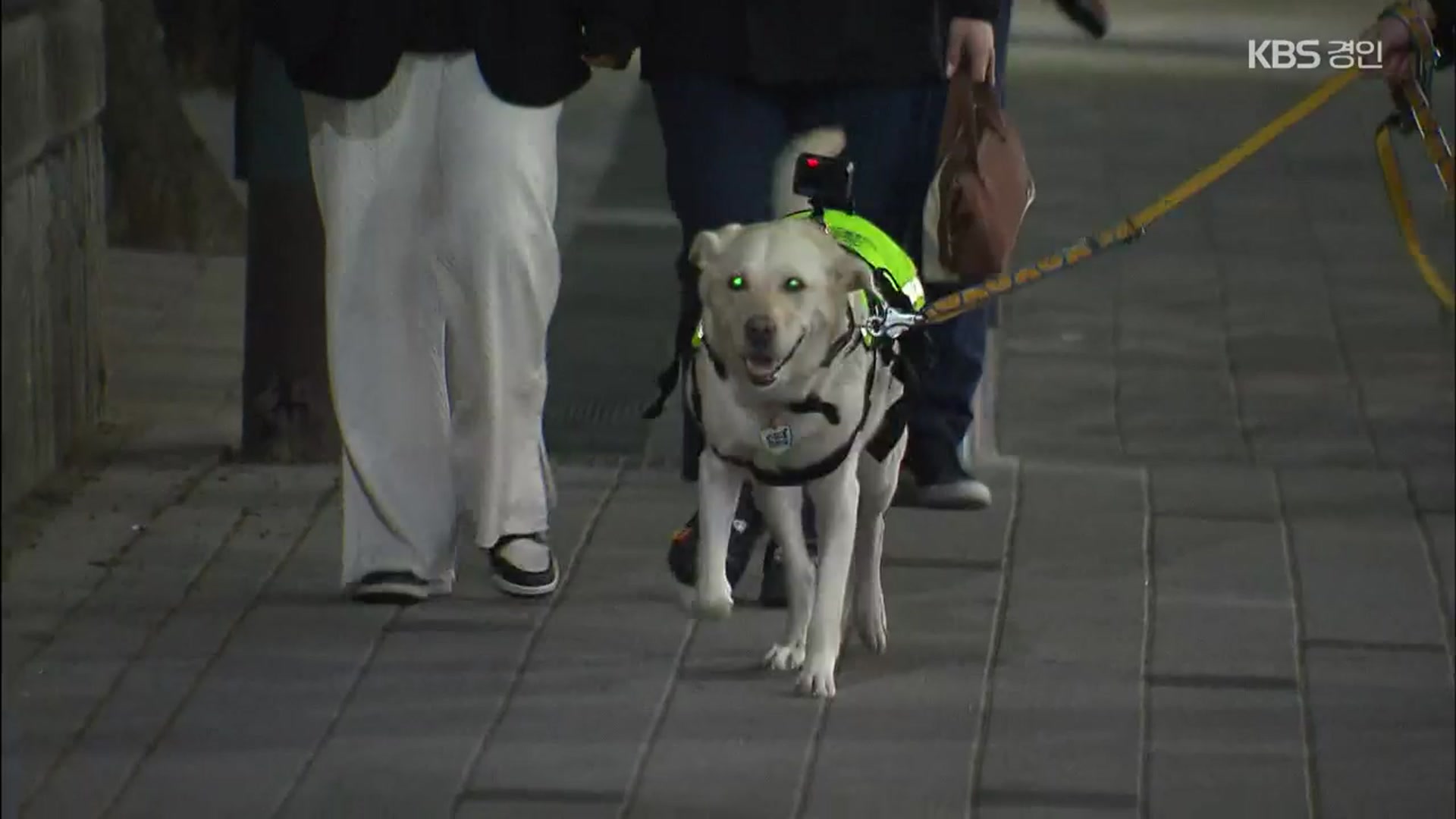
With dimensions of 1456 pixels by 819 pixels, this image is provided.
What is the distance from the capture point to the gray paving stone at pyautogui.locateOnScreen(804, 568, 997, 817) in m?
4.22

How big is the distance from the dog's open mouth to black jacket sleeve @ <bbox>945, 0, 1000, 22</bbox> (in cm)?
102

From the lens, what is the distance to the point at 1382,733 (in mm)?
4621

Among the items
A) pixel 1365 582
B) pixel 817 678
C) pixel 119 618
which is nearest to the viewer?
pixel 817 678

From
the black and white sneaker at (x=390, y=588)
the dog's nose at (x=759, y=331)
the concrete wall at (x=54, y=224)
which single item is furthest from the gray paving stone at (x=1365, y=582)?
the concrete wall at (x=54, y=224)

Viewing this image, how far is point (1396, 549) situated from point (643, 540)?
5.67ft

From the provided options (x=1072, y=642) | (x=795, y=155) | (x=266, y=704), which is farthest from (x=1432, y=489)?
(x=266, y=704)

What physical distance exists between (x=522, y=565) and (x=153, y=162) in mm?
5061

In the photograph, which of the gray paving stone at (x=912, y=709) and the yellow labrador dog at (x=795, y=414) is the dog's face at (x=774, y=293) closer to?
the yellow labrador dog at (x=795, y=414)

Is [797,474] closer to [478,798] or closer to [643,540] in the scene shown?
[478,798]

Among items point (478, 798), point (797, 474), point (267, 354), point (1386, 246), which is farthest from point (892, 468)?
point (1386, 246)

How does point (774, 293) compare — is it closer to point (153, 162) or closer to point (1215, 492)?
point (1215, 492)

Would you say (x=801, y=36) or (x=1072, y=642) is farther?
(x=1072, y=642)

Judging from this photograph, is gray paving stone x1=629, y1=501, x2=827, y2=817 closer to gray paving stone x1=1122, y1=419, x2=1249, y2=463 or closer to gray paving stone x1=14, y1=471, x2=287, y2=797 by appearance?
gray paving stone x1=14, y1=471, x2=287, y2=797

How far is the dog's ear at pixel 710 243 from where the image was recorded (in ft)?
14.3
